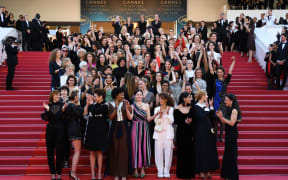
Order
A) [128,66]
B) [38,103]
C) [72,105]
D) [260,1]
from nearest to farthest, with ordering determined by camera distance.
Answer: [72,105]
[128,66]
[38,103]
[260,1]

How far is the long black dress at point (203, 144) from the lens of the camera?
6938 millimetres

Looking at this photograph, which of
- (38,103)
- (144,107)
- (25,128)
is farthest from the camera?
(38,103)

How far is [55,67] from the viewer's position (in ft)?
30.4

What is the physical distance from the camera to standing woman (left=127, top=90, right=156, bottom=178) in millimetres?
7105

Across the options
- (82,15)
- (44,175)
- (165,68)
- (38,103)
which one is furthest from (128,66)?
(82,15)

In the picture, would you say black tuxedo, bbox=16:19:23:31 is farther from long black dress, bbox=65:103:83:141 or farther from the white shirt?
the white shirt

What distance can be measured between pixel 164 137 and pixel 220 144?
1.77m

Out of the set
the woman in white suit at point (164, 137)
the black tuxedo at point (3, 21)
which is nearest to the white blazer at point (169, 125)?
the woman in white suit at point (164, 137)

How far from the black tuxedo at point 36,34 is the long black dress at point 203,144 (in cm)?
1065

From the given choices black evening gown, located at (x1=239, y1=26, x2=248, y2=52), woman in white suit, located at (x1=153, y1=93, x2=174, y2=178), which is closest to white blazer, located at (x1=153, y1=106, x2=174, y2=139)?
woman in white suit, located at (x1=153, y1=93, x2=174, y2=178)

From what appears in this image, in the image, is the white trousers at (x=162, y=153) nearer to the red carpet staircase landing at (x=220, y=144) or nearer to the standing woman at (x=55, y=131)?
the red carpet staircase landing at (x=220, y=144)

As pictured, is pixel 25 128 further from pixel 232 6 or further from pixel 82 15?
pixel 232 6

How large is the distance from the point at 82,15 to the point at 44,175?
18.2 m

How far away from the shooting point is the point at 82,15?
24.0 meters
